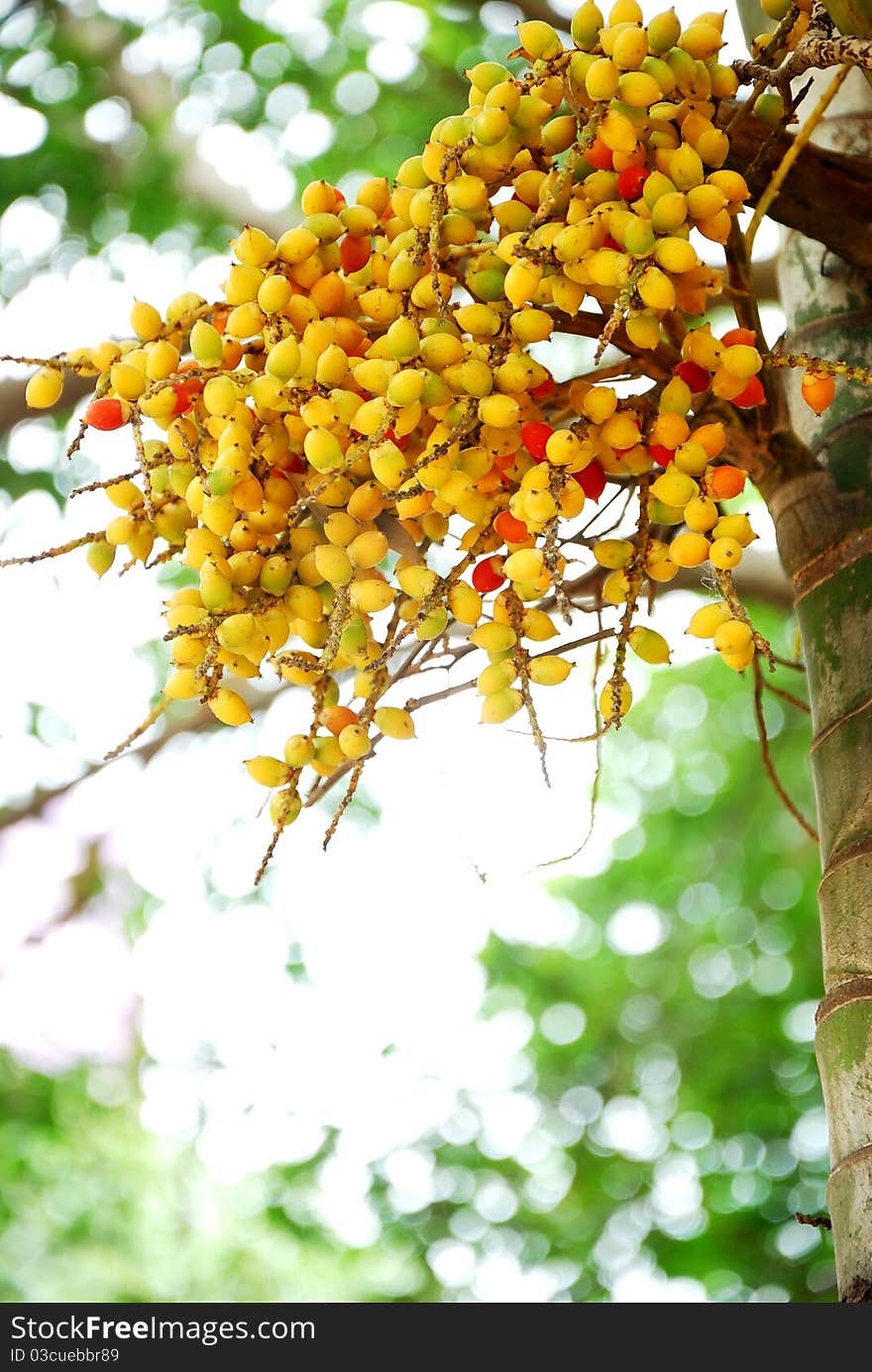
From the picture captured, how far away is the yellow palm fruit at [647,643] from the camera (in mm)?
894

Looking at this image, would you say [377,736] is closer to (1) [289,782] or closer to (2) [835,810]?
(1) [289,782]

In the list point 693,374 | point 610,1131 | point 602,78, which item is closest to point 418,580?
point 693,374

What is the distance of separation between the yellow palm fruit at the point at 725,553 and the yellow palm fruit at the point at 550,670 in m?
0.13

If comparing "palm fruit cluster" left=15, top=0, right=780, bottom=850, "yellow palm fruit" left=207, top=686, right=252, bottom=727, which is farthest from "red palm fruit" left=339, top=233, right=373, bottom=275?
"yellow palm fruit" left=207, top=686, right=252, bottom=727

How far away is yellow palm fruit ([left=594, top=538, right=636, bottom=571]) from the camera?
36.1 inches

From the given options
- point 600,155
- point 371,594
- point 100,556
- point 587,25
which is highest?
point 587,25

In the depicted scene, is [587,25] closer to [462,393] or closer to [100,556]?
[462,393]

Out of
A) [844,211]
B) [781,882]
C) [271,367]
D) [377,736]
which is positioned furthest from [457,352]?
[781,882]

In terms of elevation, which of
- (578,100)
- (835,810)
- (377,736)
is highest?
(578,100)

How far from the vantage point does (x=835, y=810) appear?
93 centimetres

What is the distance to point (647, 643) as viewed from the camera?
2.94 ft

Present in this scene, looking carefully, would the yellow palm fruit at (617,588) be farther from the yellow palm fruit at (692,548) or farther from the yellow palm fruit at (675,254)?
the yellow palm fruit at (675,254)

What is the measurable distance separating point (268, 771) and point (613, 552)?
307 millimetres

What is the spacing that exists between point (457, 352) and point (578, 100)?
20 cm
